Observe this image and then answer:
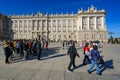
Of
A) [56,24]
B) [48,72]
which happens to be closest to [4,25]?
[56,24]

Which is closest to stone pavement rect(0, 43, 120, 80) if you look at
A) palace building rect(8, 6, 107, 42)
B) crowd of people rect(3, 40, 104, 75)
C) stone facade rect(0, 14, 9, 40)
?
crowd of people rect(3, 40, 104, 75)

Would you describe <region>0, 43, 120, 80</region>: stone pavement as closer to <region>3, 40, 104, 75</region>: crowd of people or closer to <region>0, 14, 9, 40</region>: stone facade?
<region>3, 40, 104, 75</region>: crowd of people

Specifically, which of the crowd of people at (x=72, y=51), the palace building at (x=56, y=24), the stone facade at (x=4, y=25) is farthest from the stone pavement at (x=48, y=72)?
the stone facade at (x=4, y=25)

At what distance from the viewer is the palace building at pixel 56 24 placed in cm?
8312

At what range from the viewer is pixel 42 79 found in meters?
6.89

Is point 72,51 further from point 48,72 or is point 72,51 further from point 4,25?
point 4,25

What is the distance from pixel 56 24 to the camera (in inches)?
3543

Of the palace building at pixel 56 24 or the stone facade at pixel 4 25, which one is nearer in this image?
the palace building at pixel 56 24

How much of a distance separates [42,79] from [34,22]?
8745 centimetres

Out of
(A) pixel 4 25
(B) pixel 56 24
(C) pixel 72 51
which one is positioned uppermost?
(B) pixel 56 24

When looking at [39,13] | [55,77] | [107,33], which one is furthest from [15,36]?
[55,77]

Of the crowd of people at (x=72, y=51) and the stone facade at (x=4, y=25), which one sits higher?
the stone facade at (x=4, y=25)

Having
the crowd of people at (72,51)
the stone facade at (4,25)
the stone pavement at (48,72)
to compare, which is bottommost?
the stone pavement at (48,72)

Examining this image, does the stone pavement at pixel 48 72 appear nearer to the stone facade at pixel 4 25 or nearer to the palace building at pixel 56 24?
the palace building at pixel 56 24
